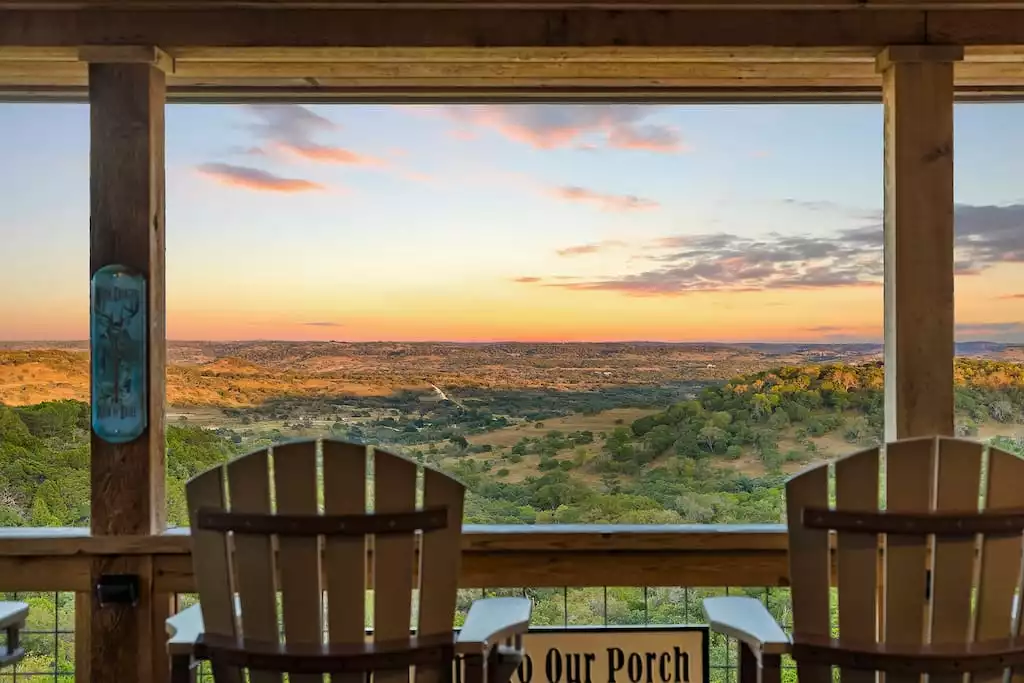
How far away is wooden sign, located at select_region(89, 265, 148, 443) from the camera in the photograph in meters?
2.41

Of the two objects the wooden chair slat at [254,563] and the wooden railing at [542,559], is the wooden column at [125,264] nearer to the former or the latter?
the wooden railing at [542,559]

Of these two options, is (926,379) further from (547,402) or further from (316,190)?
(316,190)

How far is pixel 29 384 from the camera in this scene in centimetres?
300

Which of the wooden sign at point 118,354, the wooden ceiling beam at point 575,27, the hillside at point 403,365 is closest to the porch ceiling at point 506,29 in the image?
the wooden ceiling beam at point 575,27

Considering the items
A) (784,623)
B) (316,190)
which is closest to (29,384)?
(316,190)

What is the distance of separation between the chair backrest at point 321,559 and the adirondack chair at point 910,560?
2.41ft

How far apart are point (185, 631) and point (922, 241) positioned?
7.70 ft

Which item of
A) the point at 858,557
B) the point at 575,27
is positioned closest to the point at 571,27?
the point at 575,27

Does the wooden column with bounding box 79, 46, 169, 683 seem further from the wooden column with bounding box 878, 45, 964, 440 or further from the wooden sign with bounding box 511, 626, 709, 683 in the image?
the wooden column with bounding box 878, 45, 964, 440

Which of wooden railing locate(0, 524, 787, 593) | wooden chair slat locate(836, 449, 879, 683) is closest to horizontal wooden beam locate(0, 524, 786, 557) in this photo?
wooden railing locate(0, 524, 787, 593)

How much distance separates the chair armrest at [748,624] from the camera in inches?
70.8

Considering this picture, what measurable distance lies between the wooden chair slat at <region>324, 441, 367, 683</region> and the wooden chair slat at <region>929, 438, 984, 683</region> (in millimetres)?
1342

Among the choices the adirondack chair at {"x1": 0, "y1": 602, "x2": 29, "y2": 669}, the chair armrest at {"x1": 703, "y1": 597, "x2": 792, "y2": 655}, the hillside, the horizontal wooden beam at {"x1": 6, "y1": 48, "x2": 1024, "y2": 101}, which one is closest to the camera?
the chair armrest at {"x1": 703, "y1": 597, "x2": 792, "y2": 655}

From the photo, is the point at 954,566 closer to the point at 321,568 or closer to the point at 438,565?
the point at 438,565
